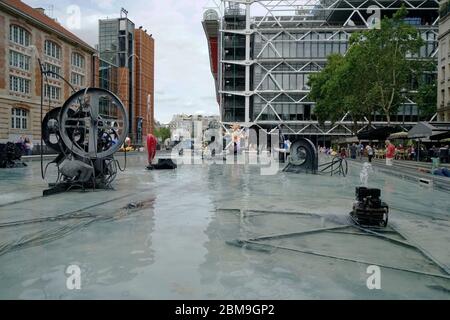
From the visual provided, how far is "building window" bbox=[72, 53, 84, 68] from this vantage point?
61.2 metres

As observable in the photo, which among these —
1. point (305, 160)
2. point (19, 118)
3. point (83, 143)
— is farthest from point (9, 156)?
point (19, 118)

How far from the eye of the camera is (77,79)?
6238 cm

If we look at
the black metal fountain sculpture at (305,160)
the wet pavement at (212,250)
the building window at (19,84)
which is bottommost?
the wet pavement at (212,250)

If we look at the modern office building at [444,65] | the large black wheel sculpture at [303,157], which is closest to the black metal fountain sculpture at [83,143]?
the large black wheel sculpture at [303,157]

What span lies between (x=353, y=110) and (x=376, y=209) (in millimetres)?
40034

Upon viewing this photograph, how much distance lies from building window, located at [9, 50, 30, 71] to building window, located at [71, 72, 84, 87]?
9.88 meters

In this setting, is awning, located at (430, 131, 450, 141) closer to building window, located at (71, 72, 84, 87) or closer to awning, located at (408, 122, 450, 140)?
awning, located at (408, 122, 450, 140)

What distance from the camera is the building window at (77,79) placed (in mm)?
60912

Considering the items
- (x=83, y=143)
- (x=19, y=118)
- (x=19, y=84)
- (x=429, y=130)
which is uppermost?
(x=19, y=84)

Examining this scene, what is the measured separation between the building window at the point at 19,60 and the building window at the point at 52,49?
11.4 ft

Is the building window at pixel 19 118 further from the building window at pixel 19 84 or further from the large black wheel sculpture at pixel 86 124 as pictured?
the large black wheel sculpture at pixel 86 124

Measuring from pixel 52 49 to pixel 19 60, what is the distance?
22.2 feet

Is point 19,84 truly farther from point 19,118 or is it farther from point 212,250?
point 212,250

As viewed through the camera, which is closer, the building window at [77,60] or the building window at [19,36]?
the building window at [19,36]
